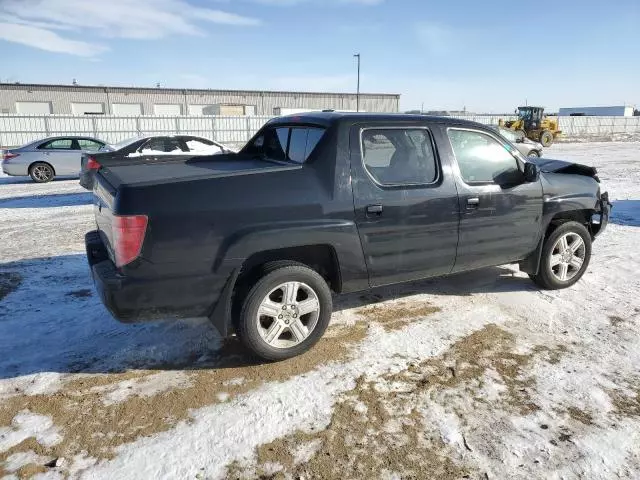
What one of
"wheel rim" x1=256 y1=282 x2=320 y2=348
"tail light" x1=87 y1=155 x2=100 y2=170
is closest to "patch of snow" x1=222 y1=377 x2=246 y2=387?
"wheel rim" x1=256 y1=282 x2=320 y2=348

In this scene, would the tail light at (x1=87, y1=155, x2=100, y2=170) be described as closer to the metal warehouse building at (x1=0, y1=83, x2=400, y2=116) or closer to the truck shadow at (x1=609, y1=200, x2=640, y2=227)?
the truck shadow at (x1=609, y1=200, x2=640, y2=227)

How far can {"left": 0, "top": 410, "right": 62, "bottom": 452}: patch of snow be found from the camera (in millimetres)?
2754

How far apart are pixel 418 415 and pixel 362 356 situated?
825mm

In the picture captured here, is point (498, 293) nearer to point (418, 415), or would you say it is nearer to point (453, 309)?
point (453, 309)

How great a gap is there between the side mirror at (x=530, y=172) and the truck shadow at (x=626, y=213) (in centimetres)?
488

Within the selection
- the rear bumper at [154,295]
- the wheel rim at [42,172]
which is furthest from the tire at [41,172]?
the rear bumper at [154,295]

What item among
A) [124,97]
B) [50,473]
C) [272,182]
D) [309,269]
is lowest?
[50,473]

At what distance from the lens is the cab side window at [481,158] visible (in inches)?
165

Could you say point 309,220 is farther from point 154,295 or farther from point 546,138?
point 546,138

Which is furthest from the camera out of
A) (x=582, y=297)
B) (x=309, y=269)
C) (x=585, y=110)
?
(x=585, y=110)

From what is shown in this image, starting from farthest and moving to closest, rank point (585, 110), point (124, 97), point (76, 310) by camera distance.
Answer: point (585, 110)
point (124, 97)
point (76, 310)

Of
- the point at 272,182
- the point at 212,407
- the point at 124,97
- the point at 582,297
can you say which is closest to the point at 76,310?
the point at 212,407

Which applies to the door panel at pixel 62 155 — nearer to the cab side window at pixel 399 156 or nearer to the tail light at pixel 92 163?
the tail light at pixel 92 163

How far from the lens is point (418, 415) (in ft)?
9.76
